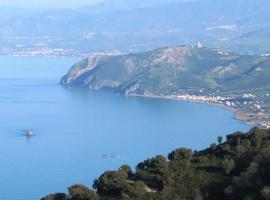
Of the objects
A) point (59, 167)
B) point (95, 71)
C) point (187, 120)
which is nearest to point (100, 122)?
point (187, 120)

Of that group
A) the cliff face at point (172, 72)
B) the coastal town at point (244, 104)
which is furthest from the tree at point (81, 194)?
the cliff face at point (172, 72)

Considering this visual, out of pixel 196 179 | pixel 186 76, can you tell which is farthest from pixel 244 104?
pixel 196 179

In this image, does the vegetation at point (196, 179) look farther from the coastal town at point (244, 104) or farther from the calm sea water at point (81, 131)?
the coastal town at point (244, 104)

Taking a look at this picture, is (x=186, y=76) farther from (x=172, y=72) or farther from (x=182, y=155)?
(x=182, y=155)

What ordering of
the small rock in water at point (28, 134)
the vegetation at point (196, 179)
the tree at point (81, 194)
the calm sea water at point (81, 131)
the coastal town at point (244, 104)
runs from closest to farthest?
1. the vegetation at point (196, 179)
2. the tree at point (81, 194)
3. the calm sea water at point (81, 131)
4. the small rock in water at point (28, 134)
5. the coastal town at point (244, 104)

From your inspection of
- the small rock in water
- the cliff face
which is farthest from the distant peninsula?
the small rock in water

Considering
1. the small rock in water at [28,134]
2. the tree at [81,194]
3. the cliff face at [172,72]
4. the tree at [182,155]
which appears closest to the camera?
the tree at [81,194]
